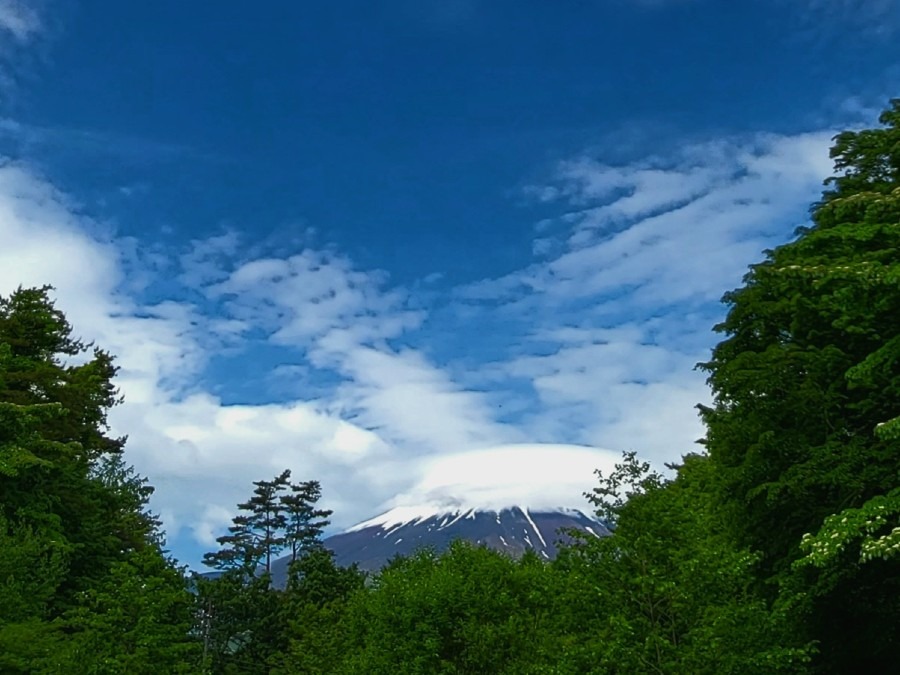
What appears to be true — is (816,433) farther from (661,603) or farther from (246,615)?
(246,615)

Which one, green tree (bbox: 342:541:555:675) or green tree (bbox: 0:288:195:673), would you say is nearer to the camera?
green tree (bbox: 0:288:195:673)

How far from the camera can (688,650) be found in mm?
14211

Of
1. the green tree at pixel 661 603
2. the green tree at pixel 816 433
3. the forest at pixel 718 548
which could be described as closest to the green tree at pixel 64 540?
the forest at pixel 718 548

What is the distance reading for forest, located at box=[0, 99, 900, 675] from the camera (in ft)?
47.0

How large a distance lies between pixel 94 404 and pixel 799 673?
97.4 ft

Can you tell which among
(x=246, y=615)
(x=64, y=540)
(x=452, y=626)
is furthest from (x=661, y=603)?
(x=246, y=615)

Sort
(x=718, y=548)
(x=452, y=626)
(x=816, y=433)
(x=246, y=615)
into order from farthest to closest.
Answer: (x=246, y=615) → (x=452, y=626) → (x=816, y=433) → (x=718, y=548)

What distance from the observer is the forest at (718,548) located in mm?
14312

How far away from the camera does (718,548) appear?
15.4 metres

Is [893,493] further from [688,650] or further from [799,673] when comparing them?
[799,673]

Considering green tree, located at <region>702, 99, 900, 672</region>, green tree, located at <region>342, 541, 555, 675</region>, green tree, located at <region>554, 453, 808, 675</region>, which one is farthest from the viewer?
green tree, located at <region>342, 541, 555, 675</region>

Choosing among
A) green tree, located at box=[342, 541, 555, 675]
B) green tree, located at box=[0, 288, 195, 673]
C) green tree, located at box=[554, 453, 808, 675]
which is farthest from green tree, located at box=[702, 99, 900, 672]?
green tree, located at box=[0, 288, 195, 673]

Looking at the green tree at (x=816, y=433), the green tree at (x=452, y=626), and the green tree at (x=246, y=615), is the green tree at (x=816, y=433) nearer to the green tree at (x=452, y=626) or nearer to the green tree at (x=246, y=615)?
the green tree at (x=452, y=626)

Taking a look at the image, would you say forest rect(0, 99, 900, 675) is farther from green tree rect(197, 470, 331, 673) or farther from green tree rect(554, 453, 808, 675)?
green tree rect(197, 470, 331, 673)
